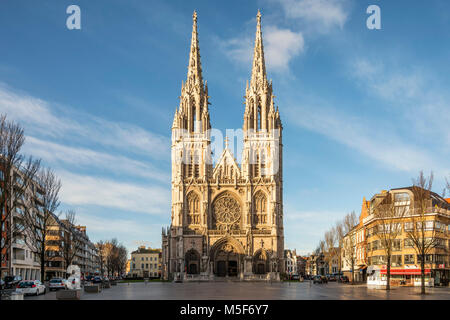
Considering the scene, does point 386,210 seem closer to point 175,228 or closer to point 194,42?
point 175,228

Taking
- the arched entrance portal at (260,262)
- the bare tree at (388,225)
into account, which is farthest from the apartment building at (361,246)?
the arched entrance portal at (260,262)

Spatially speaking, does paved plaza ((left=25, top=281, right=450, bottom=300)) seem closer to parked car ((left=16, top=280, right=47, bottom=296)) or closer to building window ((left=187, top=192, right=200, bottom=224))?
parked car ((left=16, top=280, right=47, bottom=296))

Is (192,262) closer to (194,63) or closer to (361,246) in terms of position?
(361,246)

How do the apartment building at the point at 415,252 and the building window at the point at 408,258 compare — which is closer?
the apartment building at the point at 415,252

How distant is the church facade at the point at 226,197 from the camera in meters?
86.1

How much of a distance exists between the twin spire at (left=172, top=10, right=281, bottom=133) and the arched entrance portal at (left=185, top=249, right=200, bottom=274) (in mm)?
21554

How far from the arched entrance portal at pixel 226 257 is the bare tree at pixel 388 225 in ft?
94.2

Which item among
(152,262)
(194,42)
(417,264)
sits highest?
(194,42)

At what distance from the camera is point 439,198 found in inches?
2756

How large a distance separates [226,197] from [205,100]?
59.9 feet

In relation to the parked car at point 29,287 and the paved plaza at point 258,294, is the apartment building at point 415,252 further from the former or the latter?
the parked car at point 29,287

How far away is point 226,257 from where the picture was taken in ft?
286
